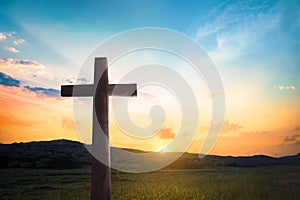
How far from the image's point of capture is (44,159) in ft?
232

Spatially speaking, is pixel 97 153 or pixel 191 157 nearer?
pixel 97 153

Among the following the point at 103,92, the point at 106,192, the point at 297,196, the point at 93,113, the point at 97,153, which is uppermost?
the point at 103,92

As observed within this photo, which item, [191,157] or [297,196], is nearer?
[297,196]

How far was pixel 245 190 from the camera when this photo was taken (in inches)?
505

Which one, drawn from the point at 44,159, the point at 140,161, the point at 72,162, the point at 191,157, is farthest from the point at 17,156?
the point at 191,157

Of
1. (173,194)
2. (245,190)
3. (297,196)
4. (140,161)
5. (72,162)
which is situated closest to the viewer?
(173,194)

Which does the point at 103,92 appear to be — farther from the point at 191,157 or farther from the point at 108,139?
the point at 191,157

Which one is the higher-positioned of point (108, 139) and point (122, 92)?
point (122, 92)

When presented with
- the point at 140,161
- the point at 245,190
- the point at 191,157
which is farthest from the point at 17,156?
the point at 245,190

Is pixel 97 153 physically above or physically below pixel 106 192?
above

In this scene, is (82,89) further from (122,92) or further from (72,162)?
(72,162)

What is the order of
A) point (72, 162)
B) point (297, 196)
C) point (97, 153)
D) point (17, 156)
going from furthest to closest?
point (17, 156)
point (72, 162)
point (297, 196)
point (97, 153)

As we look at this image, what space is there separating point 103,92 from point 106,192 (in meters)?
1.94

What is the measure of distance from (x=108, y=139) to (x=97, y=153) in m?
0.34
